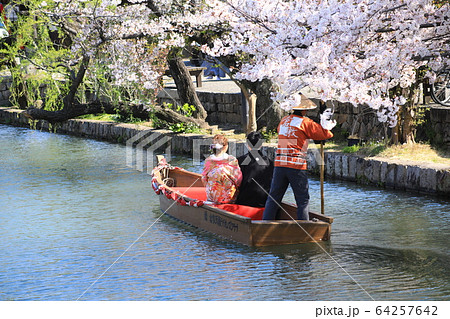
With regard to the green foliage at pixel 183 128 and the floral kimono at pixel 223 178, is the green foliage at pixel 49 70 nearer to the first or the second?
the green foliage at pixel 183 128

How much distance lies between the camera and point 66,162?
53.2ft

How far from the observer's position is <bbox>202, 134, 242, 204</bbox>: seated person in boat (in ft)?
30.9

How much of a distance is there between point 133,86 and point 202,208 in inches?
417

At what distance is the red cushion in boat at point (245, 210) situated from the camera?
9.30 m

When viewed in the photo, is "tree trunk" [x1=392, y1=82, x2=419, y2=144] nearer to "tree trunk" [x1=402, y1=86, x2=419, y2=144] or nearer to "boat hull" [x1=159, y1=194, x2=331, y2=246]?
"tree trunk" [x1=402, y1=86, x2=419, y2=144]

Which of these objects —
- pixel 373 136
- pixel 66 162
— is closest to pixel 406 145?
pixel 373 136

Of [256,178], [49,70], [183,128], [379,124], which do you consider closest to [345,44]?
[256,178]

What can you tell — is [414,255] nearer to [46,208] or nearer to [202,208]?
[202,208]

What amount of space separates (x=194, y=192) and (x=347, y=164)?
3313 millimetres

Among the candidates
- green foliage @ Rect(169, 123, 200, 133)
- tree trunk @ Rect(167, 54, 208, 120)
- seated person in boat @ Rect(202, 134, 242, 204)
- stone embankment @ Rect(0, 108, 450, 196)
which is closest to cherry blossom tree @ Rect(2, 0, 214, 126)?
tree trunk @ Rect(167, 54, 208, 120)

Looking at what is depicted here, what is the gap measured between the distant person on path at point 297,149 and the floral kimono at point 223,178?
2.80 ft

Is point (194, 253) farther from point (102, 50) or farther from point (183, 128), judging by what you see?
point (102, 50)

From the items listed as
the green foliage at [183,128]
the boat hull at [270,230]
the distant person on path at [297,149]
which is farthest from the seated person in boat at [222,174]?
the green foliage at [183,128]

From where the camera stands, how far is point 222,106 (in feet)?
62.7
